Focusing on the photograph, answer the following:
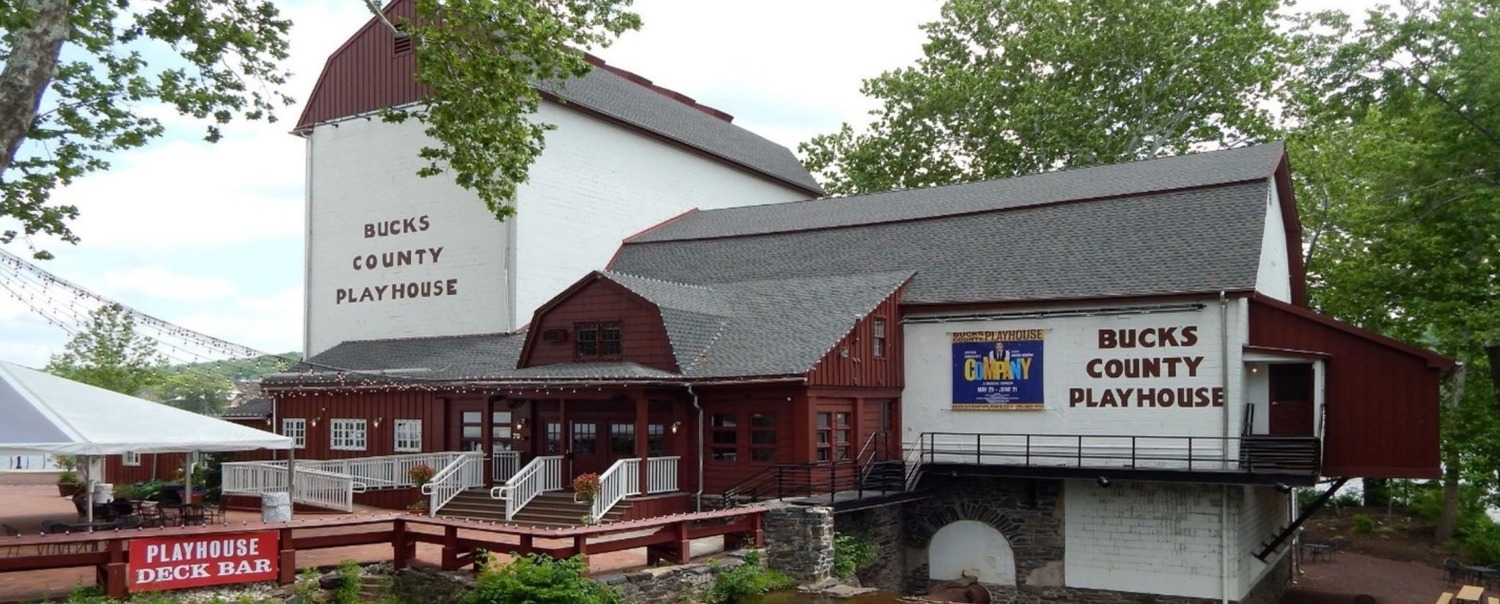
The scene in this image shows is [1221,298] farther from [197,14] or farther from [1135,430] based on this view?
[197,14]

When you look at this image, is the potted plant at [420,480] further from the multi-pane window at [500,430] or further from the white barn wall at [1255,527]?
the white barn wall at [1255,527]

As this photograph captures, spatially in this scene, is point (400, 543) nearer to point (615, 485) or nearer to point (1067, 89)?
point (615, 485)

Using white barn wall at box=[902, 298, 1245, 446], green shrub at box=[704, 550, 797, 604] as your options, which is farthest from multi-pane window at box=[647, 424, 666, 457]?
green shrub at box=[704, 550, 797, 604]

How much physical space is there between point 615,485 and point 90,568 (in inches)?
323

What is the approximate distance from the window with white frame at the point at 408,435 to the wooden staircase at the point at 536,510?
3833 mm

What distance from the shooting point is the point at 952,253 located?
80.0 ft

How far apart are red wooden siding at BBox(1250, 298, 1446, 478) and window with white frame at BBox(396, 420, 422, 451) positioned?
57.7ft

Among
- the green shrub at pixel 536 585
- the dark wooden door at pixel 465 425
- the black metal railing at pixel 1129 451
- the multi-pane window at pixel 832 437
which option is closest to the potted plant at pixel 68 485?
the dark wooden door at pixel 465 425

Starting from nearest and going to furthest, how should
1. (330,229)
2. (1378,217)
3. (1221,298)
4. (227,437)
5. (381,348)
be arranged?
(227,437) < (1221,298) < (1378,217) < (381,348) < (330,229)

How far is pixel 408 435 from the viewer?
24688 millimetres

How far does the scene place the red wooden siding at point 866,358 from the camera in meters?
20.3

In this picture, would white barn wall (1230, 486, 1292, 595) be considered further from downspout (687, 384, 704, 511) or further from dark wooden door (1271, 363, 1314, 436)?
downspout (687, 384, 704, 511)

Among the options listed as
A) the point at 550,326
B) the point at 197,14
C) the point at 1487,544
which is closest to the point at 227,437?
the point at 197,14

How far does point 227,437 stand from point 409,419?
31.9 ft
